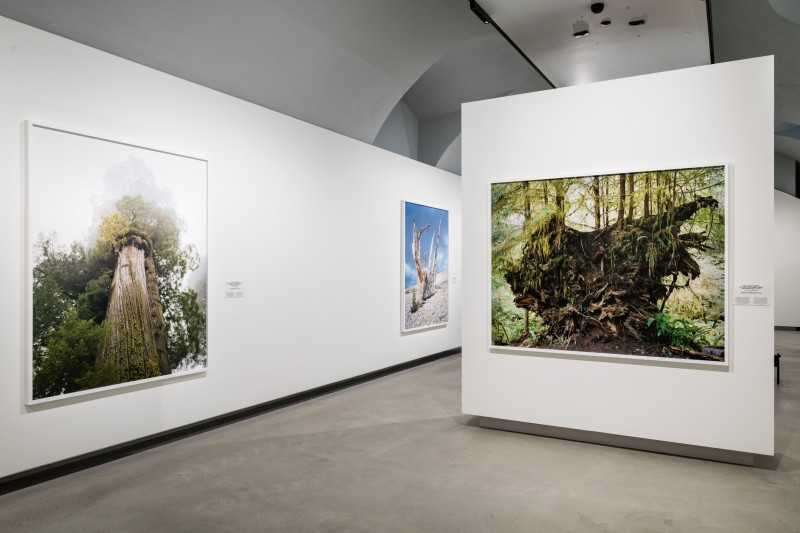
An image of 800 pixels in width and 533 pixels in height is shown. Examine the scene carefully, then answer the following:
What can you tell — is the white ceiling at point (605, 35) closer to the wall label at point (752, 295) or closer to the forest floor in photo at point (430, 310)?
the wall label at point (752, 295)

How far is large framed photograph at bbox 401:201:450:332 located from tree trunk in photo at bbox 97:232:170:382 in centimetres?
532

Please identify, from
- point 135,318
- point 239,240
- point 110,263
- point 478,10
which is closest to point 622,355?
point 478,10

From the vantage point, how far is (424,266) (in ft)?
36.9

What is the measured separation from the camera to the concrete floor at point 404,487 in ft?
13.7

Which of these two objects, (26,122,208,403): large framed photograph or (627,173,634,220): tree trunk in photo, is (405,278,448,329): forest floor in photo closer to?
(26,122,208,403): large framed photograph

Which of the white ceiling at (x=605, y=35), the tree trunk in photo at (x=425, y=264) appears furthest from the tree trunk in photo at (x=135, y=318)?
the tree trunk in photo at (x=425, y=264)

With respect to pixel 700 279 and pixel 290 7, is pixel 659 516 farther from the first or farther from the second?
pixel 290 7

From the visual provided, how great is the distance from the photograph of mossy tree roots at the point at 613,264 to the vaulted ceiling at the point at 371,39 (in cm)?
240

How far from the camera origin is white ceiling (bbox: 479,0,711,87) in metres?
6.55

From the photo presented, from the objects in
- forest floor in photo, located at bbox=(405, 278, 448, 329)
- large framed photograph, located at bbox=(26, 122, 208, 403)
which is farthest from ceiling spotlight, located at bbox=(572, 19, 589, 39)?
forest floor in photo, located at bbox=(405, 278, 448, 329)

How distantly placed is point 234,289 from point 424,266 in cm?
504

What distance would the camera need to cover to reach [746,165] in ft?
17.5

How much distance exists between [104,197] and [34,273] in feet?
3.27

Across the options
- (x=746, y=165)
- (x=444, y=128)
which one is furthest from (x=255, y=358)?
(x=444, y=128)
